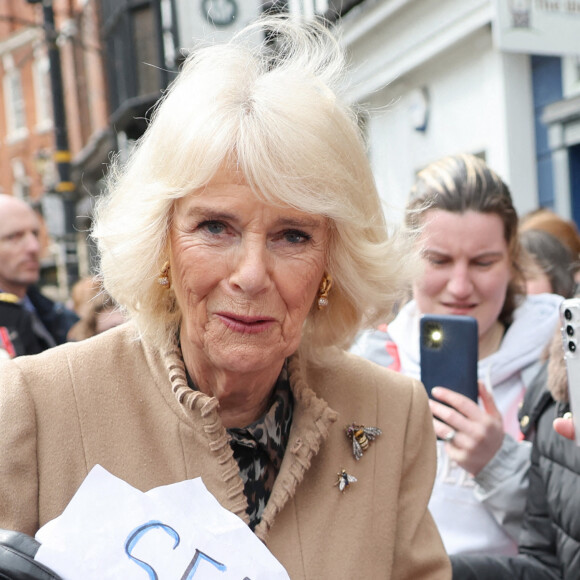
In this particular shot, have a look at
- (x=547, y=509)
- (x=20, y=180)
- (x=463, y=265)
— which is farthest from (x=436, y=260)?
(x=20, y=180)

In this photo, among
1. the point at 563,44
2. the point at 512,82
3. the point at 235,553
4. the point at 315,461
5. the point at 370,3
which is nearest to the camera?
the point at 235,553

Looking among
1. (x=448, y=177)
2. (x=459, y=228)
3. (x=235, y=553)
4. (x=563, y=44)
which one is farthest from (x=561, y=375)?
(x=563, y=44)

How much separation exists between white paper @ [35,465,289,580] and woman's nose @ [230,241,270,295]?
0.42 m

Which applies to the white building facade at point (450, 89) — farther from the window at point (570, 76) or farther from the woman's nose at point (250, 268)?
the woman's nose at point (250, 268)

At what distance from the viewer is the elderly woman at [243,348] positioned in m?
1.86

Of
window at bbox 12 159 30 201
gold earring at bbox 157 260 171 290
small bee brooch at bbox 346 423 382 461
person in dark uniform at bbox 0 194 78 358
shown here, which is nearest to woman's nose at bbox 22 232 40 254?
person in dark uniform at bbox 0 194 78 358

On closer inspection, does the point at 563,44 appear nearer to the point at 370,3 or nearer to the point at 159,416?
the point at 159,416

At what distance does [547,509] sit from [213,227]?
1.28 m

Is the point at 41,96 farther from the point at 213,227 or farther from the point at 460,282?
the point at 213,227

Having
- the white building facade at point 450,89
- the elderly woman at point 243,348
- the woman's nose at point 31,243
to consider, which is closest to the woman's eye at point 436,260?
the elderly woman at point 243,348

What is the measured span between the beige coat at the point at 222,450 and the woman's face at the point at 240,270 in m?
0.15

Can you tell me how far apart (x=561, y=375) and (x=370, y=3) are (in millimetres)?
7263

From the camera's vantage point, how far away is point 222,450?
1962 millimetres

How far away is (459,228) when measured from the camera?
9.37 feet
